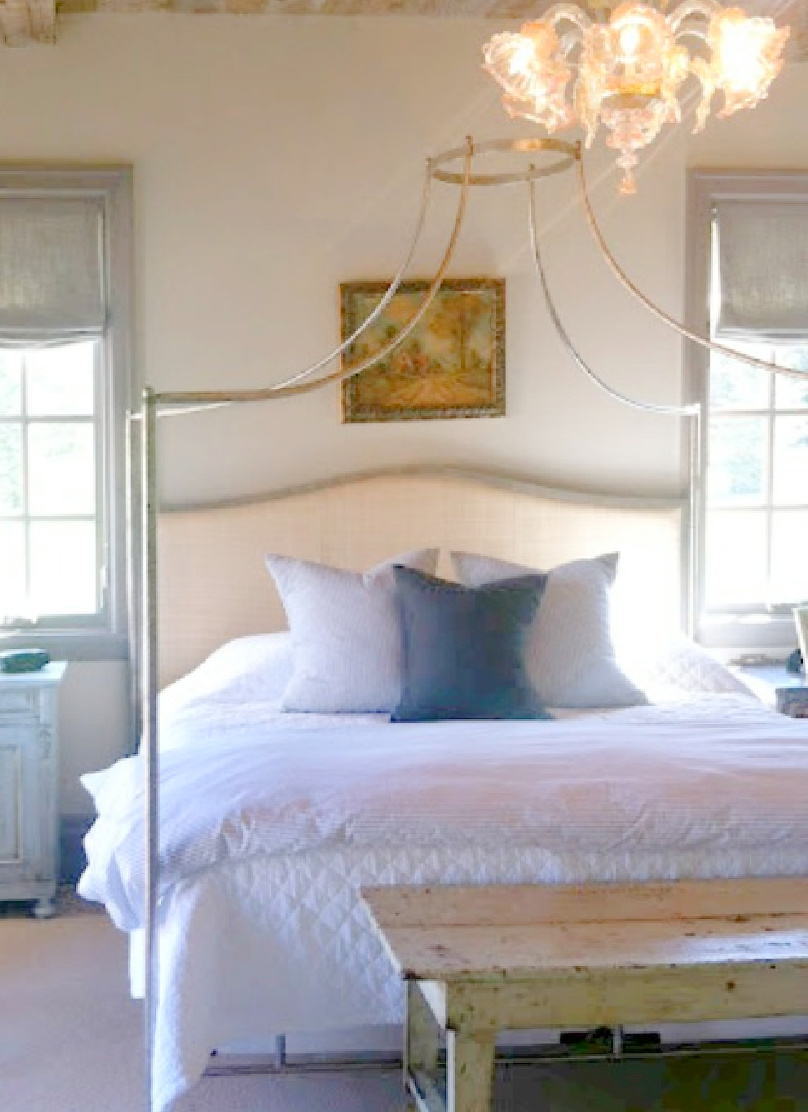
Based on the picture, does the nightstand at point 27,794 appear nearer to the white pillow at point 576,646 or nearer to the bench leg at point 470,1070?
the white pillow at point 576,646

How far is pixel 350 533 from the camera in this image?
16.8 ft

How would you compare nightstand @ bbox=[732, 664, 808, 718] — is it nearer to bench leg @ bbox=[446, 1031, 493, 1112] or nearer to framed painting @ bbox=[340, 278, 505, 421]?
framed painting @ bbox=[340, 278, 505, 421]

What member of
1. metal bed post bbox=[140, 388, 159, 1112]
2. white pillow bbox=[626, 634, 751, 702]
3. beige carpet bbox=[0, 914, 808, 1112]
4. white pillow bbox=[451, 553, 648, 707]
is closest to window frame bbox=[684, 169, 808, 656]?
white pillow bbox=[626, 634, 751, 702]

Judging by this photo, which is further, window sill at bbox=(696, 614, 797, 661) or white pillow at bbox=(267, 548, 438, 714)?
window sill at bbox=(696, 614, 797, 661)

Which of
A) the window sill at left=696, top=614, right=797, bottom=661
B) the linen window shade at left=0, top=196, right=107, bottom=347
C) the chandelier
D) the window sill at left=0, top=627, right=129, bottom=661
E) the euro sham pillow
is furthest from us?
the window sill at left=696, top=614, right=797, bottom=661

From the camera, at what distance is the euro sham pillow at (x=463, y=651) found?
412 centimetres

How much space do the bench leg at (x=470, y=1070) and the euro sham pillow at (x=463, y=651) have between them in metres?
1.44

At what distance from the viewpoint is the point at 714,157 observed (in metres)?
5.26

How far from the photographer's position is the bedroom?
16.5 feet

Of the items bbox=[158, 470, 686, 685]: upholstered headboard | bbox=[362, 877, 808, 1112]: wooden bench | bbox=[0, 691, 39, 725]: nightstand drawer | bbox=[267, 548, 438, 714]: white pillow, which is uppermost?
bbox=[158, 470, 686, 685]: upholstered headboard

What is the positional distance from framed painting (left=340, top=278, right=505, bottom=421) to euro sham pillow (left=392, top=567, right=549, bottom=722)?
94 centimetres

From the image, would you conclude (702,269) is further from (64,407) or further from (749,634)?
(64,407)

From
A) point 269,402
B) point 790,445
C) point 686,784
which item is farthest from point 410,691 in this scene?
point 790,445

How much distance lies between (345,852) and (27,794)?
5.94 ft
